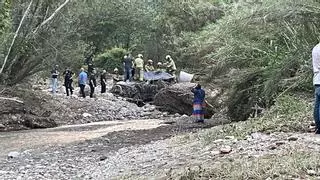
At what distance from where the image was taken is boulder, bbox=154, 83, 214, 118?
24.1 m

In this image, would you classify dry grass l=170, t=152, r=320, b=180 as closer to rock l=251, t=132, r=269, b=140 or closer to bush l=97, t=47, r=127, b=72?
rock l=251, t=132, r=269, b=140

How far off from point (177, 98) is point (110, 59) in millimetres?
20840

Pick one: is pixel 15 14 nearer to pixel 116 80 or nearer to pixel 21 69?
pixel 21 69

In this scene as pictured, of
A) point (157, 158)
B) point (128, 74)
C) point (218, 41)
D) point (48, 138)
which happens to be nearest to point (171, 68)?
point (128, 74)

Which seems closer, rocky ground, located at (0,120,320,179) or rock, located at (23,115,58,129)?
rocky ground, located at (0,120,320,179)

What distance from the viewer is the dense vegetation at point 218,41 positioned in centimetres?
1324

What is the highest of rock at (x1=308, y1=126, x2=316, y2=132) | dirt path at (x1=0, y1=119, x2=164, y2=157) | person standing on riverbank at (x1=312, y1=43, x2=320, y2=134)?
person standing on riverbank at (x1=312, y1=43, x2=320, y2=134)

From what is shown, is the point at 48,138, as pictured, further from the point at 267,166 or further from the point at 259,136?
the point at 267,166

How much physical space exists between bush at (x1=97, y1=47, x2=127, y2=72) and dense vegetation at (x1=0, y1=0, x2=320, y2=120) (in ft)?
16.6

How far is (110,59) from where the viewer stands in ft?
147

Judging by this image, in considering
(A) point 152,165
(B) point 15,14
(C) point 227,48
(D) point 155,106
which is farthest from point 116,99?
(A) point 152,165

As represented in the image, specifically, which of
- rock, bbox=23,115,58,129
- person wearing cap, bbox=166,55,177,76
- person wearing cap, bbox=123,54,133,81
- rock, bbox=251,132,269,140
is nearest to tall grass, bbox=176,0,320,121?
rock, bbox=251,132,269,140

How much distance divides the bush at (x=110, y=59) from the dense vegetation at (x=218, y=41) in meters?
5.05

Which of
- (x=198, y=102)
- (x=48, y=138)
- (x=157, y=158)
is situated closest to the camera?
(x=157, y=158)
